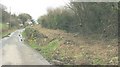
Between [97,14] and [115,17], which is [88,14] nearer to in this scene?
[97,14]

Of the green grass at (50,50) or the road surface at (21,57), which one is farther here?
the green grass at (50,50)

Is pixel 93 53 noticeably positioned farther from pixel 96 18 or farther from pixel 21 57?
pixel 21 57

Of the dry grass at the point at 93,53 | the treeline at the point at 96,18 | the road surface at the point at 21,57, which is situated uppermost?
the treeline at the point at 96,18

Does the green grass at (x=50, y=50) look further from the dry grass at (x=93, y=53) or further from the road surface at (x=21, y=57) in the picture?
the dry grass at (x=93, y=53)

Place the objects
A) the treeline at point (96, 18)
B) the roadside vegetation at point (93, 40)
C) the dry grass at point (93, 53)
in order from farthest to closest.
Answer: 1. the treeline at point (96, 18)
2. the roadside vegetation at point (93, 40)
3. the dry grass at point (93, 53)

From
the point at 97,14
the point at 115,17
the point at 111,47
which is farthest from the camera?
the point at 97,14

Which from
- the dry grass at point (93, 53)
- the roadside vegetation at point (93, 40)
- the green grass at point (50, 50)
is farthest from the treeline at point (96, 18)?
the green grass at point (50, 50)

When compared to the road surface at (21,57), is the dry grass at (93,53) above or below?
above

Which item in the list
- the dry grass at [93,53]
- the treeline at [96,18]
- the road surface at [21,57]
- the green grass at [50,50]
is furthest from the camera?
the green grass at [50,50]

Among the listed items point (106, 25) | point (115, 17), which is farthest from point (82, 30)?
point (115, 17)

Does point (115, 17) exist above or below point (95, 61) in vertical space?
above

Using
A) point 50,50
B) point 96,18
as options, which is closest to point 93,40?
point 96,18

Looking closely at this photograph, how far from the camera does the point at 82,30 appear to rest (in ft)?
77.7

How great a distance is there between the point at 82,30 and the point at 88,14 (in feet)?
7.42
